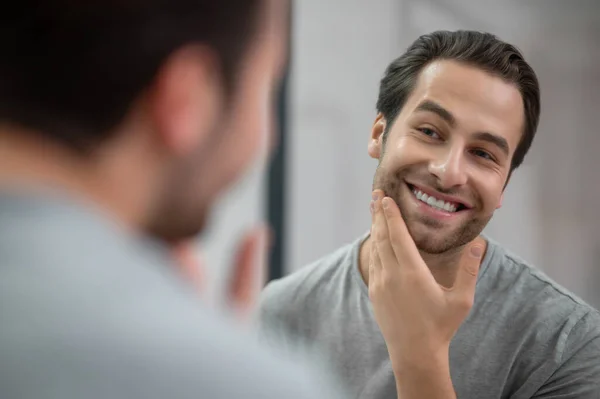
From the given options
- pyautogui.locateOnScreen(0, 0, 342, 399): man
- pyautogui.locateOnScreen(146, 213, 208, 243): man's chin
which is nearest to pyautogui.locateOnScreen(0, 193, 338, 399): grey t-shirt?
pyautogui.locateOnScreen(0, 0, 342, 399): man

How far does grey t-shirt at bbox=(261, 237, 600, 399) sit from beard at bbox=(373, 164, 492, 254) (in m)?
0.06

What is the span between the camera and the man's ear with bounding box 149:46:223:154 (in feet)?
1.61

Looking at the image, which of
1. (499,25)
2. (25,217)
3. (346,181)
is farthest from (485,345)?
(25,217)

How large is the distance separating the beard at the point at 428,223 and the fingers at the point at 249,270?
21 cm

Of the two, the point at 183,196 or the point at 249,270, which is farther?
the point at 249,270

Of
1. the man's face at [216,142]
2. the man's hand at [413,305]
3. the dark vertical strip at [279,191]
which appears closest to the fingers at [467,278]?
the man's hand at [413,305]

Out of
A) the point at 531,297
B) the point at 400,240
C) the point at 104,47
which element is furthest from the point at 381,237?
the point at 104,47

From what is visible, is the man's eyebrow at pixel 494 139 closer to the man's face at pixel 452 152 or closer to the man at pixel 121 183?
the man's face at pixel 452 152

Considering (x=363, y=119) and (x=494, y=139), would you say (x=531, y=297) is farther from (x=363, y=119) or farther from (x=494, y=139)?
(x=363, y=119)

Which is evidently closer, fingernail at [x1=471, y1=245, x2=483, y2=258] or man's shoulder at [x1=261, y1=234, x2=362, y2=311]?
fingernail at [x1=471, y1=245, x2=483, y2=258]

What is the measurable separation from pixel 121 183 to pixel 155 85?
0.29ft

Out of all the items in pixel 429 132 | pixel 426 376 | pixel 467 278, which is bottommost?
pixel 426 376

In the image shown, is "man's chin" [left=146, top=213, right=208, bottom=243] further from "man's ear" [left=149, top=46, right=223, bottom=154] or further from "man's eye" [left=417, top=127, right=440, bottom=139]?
"man's eye" [left=417, top=127, right=440, bottom=139]

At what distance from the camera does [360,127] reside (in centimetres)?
96
